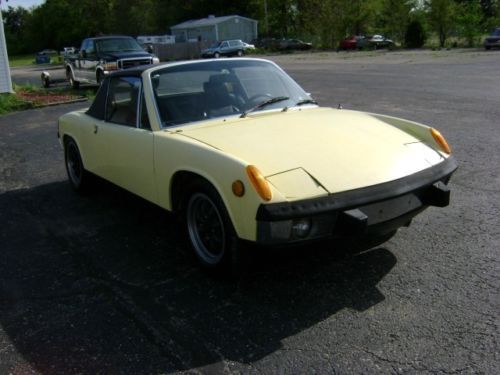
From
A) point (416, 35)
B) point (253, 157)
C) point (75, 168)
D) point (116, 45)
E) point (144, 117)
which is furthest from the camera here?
point (416, 35)

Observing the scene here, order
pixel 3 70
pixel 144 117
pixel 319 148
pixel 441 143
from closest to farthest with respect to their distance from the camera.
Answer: pixel 319 148 < pixel 441 143 < pixel 144 117 < pixel 3 70

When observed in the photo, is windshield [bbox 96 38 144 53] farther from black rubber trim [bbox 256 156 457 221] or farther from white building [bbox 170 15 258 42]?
white building [bbox 170 15 258 42]

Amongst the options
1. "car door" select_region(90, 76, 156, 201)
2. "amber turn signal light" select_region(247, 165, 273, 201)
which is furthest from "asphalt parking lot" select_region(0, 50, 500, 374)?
"car door" select_region(90, 76, 156, 201)

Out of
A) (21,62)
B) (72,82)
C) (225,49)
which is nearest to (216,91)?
(72,82)

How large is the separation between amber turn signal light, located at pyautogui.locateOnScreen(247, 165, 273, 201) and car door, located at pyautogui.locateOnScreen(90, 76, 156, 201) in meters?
1.24

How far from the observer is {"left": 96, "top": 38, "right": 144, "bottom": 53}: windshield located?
18.0 metres

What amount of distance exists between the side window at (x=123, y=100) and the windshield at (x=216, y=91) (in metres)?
0.27

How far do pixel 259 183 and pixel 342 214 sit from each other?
524 millimetres

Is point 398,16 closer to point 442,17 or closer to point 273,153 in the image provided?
point 442,17

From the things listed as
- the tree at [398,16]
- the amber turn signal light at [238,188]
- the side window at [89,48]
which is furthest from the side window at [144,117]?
the tree at [398,16]

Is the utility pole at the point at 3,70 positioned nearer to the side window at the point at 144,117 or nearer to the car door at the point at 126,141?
the car door at the point at 126,141

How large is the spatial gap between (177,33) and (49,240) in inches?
2891

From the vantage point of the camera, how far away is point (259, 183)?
2895mm

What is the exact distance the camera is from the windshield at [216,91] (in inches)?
162
